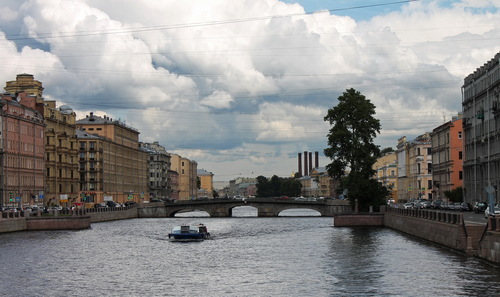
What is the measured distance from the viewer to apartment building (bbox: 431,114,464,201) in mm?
152250

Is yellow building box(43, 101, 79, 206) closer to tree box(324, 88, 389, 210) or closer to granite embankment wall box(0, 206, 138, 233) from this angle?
granite embankment wall box(0, 206, 138, 233)

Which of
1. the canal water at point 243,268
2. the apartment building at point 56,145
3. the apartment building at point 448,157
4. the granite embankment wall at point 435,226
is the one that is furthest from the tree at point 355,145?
the apartment building at point 56,145

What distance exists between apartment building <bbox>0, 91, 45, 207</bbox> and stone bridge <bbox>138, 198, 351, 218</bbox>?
27.0 metres

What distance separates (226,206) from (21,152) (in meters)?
47.9

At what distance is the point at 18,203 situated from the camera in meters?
126

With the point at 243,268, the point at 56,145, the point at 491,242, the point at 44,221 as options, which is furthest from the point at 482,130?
the point at 491,242

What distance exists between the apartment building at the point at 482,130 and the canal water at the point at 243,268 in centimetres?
4107

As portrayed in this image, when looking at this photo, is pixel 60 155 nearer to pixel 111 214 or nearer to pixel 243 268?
pixel 111 214

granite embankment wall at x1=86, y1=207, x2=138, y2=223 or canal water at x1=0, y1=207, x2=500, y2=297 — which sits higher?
granite embankment wall at x1=86, y1=207, x2=138, y2=223

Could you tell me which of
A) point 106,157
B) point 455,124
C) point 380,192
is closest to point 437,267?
point 380,192

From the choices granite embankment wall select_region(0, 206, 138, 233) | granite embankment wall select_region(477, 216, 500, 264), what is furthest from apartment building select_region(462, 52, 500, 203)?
granite embankment wall select_region(477, 216, 500, 264)

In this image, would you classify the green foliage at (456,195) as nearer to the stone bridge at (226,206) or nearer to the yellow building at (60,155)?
the stone bridge at (226,206)

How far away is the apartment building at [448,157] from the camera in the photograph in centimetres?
15225

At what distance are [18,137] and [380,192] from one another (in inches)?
2233
